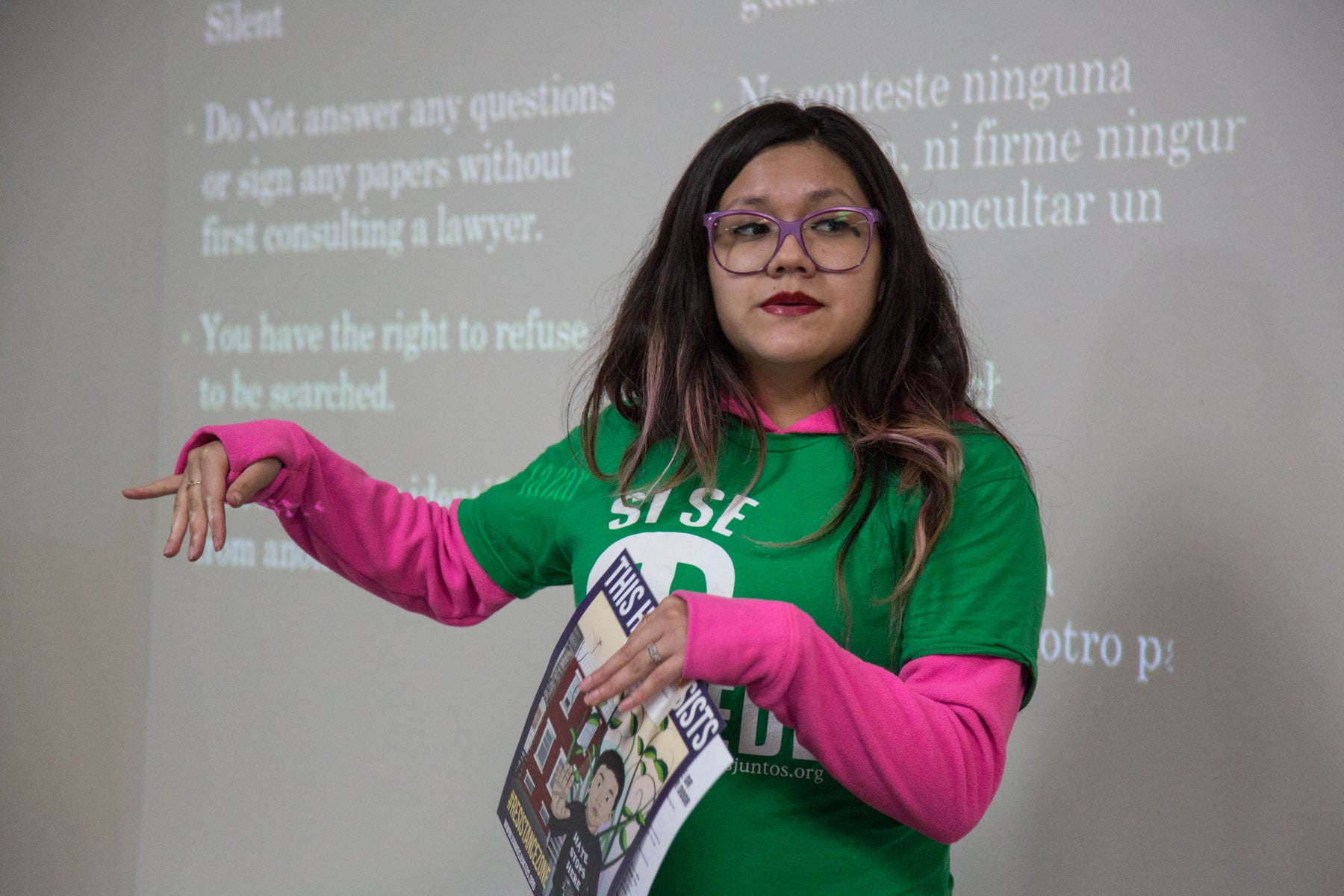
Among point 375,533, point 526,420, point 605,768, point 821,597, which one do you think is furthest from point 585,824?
point 526,420

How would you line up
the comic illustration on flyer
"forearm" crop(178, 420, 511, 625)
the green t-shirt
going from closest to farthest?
the comic illustration on flyer < the green t-shirt < "forearm" crop(178, 420, 511, 625)

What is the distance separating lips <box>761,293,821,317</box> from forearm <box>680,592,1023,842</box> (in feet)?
1.16

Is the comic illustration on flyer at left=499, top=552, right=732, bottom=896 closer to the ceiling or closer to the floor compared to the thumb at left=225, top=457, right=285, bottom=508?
closer to the floor

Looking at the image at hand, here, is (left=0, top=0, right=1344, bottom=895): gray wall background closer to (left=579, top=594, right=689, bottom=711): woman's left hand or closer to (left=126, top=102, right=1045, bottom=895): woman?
(left=126, top=102, right=1045, bottom=895): woman

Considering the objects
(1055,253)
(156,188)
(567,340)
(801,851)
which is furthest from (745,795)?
(156,188)

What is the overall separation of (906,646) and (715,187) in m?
0.53

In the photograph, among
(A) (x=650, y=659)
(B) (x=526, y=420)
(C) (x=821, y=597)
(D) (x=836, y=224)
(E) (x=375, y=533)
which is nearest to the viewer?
(A) (x=650, y=659)

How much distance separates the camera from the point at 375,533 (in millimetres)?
1287

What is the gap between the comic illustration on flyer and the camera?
2.75ft

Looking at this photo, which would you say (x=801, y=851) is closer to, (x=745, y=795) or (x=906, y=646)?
(x=745, y=795)

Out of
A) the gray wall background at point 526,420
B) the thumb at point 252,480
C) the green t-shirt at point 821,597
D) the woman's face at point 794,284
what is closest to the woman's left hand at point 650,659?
the green t-shirt at point 821,597

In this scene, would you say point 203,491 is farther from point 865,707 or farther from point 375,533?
point 865,707

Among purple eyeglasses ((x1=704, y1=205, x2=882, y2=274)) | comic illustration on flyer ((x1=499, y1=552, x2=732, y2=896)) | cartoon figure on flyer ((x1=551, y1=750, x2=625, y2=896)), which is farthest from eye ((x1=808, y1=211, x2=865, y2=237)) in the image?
cartoon figure on flyer ((x1=551, y1=750, x2=625, y2=896))

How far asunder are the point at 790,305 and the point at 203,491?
0.63m
